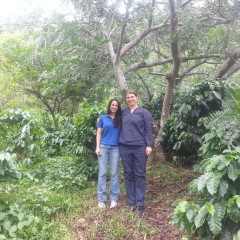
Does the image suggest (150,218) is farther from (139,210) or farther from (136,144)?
(136,144)

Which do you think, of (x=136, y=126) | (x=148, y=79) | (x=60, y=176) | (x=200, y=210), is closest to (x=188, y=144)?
(x=136, y=126)

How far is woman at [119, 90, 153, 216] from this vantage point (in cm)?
359

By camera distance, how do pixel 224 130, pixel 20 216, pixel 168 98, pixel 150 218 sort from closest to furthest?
1. pixel 20 216
2. pixel 224 130
3. pixel 150 218
4. pixel 168 98

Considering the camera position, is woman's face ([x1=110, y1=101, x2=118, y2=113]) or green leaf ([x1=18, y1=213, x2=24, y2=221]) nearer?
green leaf ([x1=18, y1=213, x2=24, y2=221])

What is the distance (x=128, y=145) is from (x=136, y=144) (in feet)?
0.39

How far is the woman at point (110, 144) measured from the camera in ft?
12.3

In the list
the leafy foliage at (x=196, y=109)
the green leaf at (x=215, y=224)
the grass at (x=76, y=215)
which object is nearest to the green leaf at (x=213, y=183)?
the green leaf at (x=215, y=224)

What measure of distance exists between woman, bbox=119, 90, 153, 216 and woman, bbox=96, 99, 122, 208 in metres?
0.11

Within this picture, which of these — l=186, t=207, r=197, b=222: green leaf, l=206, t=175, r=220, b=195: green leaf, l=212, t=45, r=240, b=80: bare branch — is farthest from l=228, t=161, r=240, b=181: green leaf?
l=212, t=45, r=240, b=80: bare branch

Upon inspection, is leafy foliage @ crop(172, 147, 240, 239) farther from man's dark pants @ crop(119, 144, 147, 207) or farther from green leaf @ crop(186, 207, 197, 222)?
man's dark pants @ crop(119, 144, 147, 207)

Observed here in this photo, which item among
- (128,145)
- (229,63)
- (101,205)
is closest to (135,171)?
(128,145)

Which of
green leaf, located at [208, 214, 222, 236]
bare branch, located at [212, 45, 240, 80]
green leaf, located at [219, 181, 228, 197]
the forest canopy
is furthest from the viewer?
bare branch, located at [212, 45, 240, 80]

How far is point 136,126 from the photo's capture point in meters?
3.60

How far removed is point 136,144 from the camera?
356 centimetres
